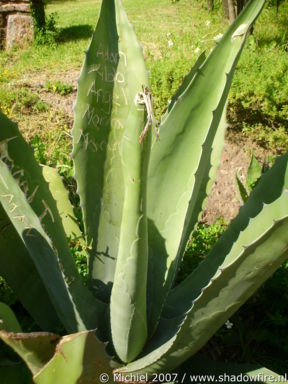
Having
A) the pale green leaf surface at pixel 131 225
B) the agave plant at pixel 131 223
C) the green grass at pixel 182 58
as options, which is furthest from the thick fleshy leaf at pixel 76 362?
the green grass at pixel 182 58

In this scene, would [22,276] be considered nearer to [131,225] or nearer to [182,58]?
[131,225]

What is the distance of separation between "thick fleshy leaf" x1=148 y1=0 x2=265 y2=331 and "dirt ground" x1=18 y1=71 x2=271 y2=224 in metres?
0.96

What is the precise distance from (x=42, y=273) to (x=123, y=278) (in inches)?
8.5

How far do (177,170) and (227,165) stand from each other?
6.28 ft

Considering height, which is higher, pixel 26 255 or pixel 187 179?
pixel 187 179

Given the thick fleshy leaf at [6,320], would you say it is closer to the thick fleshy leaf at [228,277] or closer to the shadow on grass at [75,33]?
the thick fleshy leaf at [228,277]

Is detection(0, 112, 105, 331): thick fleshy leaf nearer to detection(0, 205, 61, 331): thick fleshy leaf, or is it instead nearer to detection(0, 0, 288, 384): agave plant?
detection(0, 0, 288, 384): agave plant

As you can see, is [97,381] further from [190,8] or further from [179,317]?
[190,8]

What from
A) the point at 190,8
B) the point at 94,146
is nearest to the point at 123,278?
the point at 94,146

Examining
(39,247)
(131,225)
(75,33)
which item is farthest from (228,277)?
(75,33)

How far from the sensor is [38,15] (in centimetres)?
705

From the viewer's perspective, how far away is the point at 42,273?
118cm

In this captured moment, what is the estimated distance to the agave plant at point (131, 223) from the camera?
103 centimetres

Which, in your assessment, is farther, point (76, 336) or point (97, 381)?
point (97, 381)
